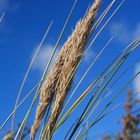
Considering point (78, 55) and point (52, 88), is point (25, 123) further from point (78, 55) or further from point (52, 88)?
point (78, 55)

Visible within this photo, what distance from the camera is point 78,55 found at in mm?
1771

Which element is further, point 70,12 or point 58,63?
point 70,12

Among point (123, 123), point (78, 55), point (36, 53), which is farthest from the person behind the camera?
point (123, 123)

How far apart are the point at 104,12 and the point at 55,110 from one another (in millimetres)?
477

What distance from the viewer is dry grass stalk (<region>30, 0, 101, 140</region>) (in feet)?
5.82

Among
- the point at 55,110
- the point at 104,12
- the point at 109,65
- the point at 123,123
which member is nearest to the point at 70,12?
the point at 104,12

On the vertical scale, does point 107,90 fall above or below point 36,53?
below

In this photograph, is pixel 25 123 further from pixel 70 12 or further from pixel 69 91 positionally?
pixel 70 12

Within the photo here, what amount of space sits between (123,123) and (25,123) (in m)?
12.1

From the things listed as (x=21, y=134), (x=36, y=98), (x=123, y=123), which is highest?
(x=123, y=123)

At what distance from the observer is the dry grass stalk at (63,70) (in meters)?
1.77

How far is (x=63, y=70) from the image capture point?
5.89 feet

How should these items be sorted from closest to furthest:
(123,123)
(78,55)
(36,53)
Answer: (78,55), (36,53), (123,123)

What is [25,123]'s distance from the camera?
1.84 meters
